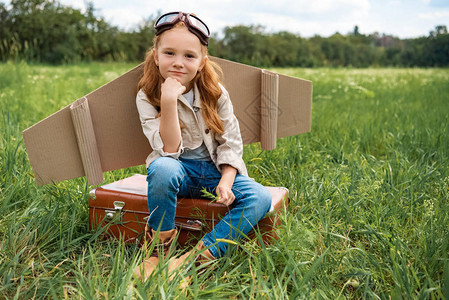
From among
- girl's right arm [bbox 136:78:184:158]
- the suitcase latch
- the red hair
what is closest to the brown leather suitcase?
the suitcase latch

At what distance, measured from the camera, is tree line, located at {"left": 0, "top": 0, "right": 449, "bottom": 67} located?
19.8m

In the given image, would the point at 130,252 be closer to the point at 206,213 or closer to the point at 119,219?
the point at 119,219

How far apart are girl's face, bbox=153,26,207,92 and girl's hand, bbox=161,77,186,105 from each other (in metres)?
0.03

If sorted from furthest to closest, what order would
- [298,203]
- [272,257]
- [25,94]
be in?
[25,94]
[298,203]
[272,257]

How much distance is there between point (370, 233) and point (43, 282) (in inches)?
55.3

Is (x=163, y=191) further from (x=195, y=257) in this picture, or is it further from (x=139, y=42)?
(x=139, y=42)

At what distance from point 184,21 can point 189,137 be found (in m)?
0.56

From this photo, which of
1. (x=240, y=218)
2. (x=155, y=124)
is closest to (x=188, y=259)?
(x=240, y=218)

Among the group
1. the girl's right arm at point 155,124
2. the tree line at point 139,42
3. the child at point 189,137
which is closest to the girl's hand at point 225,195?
the child at point 189,137

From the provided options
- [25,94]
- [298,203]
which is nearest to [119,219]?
[298,203]

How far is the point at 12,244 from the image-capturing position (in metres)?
1.81

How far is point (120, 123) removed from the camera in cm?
224

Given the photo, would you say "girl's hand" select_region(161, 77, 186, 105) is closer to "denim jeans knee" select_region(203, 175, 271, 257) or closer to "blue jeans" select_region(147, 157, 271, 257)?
"blue jeans" select_region(147, 157, 271, 257)

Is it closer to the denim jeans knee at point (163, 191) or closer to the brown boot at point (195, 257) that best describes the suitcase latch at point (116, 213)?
the denim jeans knee at point (163, 191)
